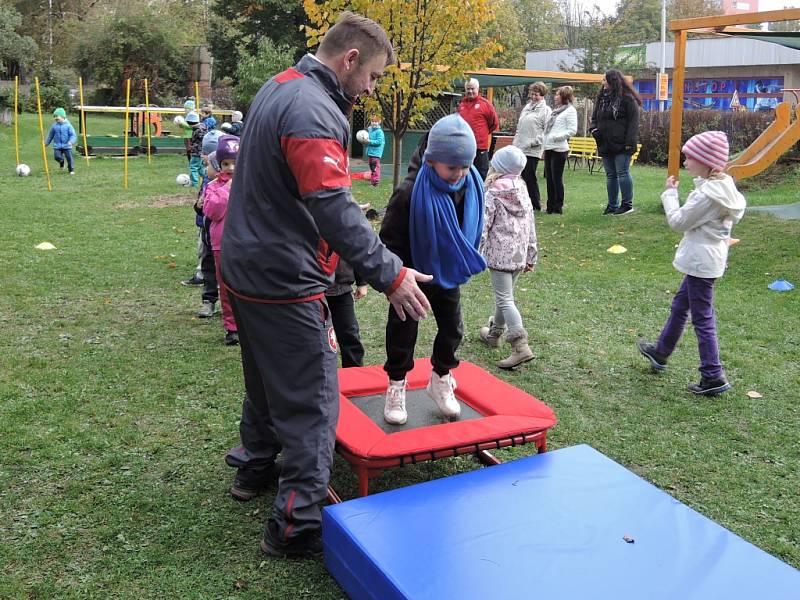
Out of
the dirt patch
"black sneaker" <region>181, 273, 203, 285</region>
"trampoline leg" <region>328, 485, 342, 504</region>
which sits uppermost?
the dirt patch

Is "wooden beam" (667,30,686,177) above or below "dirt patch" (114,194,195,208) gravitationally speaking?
above

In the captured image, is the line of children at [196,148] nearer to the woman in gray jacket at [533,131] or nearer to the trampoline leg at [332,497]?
the woman in gray jacket at [533,131]

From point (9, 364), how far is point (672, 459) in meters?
4.65

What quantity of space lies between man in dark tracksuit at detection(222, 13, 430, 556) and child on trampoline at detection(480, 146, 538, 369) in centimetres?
264

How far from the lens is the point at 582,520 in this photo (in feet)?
10.7

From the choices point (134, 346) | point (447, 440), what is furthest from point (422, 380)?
point (134, 346)

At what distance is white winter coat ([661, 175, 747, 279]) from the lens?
5.12m

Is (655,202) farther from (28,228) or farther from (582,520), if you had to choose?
(582,520)

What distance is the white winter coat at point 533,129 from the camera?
42.0 ft

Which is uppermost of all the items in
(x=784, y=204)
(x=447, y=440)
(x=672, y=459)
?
(x=784, y=204)

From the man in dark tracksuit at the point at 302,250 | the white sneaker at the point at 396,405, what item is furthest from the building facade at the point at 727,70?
the man in dark tracksuit at the point at 302,250

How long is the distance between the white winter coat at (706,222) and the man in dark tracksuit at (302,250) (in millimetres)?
2715

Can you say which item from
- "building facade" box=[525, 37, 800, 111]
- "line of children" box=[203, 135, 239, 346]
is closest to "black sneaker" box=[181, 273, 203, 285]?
"line of children" box=[203, 135, 239, 346]

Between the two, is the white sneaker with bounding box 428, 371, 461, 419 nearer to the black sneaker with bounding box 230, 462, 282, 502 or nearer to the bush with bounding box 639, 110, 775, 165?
the black sneaker with bounding box 230, 462, 282, 502
